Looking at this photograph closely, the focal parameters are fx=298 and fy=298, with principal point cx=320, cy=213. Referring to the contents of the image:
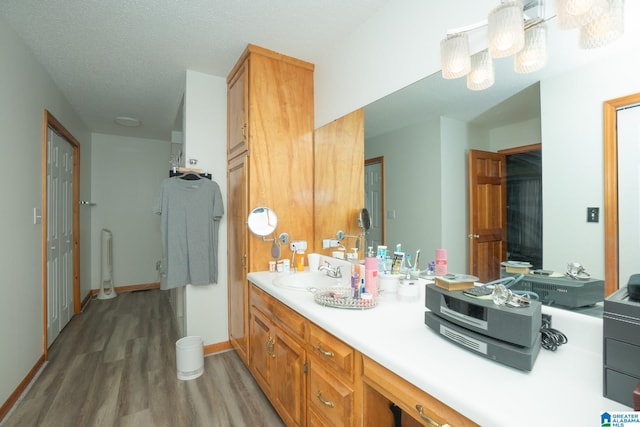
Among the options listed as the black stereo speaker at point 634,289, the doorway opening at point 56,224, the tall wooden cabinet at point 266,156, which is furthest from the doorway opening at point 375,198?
the doorway opening at point 56,224

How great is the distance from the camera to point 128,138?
4816mm

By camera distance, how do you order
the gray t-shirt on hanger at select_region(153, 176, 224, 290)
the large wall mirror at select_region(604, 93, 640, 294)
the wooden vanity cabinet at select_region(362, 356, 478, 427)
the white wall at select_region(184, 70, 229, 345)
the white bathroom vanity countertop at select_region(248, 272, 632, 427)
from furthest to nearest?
the white wall at select_region(184, 70, 229, 345), the gray t-shirt on hanger at select_region(153, 176, 224, 290), the large wall mirror at select_region(604, 93, 640, 294), the wooden vanity cabinet at select_region(362, 356, 478, 427), the white bathroom vanity countertop at select_region(248, 272, 632, 427)

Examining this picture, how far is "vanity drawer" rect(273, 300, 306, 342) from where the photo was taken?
4.66 ft

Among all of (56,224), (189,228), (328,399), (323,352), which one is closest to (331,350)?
(323,352)

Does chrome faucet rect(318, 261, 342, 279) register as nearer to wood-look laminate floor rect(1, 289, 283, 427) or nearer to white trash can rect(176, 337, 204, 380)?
wood-look laminate floor rect(1, 289, 283, 427)

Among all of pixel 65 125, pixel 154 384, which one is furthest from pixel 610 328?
pixel 65 125

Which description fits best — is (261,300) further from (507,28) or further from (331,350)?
(507,28)

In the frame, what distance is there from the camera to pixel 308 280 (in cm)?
199

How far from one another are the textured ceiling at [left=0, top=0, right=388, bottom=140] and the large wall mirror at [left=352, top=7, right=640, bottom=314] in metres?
0.77

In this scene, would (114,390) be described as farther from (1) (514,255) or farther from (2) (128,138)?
(2) (128,138)

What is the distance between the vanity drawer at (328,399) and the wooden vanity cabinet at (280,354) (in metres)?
0.08

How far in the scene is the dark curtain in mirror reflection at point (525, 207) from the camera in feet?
3.60

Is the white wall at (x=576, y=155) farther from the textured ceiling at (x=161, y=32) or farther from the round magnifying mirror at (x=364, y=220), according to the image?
the textured ceiling at (x=161, y=32)

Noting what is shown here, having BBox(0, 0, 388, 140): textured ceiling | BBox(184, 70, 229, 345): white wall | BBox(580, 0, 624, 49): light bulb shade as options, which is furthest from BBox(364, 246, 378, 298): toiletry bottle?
BBox(184, 70, 229, 345): white wall
